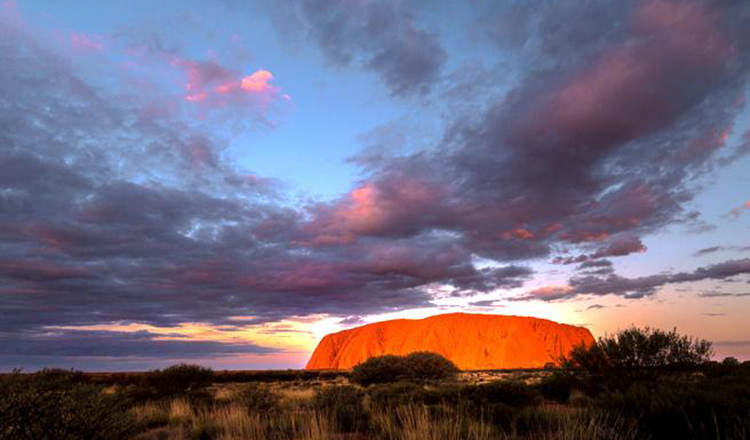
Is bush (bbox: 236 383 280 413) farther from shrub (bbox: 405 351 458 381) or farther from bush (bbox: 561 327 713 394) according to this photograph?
shrub (bbox: 405 351 458 381)

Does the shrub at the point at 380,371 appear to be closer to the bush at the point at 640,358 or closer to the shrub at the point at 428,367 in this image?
the shrub at the point at 428,367

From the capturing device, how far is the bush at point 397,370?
89.3ft

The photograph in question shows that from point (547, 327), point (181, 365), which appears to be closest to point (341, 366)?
point (547, 327)

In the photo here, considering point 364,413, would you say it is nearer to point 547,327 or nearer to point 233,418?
point 233,418

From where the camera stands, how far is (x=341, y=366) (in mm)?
123312

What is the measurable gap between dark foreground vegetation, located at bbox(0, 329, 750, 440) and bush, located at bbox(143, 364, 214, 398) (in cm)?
5

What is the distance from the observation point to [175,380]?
2014 centimetres

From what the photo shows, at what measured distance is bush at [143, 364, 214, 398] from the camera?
64.8ft

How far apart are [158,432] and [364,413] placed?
17.0 feet

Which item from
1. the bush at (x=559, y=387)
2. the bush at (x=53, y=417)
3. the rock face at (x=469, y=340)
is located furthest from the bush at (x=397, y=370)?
the rock face at (x=469, y=340)

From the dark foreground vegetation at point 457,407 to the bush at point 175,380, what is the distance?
48 millimetres

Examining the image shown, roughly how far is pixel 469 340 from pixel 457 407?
105m

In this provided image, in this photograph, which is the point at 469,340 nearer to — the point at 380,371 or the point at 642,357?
the point at 380,371

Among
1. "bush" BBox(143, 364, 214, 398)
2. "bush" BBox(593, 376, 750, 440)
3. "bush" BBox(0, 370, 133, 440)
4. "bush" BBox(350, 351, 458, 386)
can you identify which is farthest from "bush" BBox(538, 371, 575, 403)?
"bush" BBox(143, 364, 214, 398)
